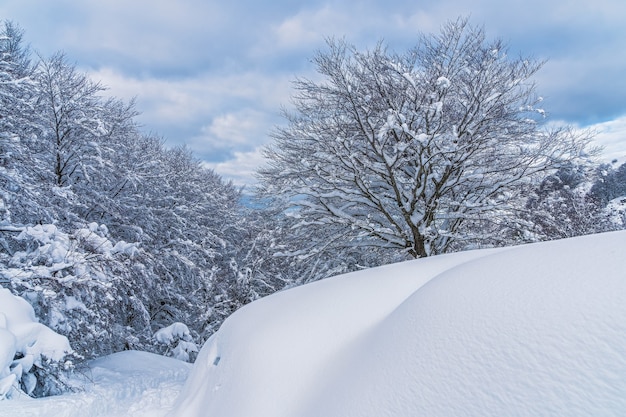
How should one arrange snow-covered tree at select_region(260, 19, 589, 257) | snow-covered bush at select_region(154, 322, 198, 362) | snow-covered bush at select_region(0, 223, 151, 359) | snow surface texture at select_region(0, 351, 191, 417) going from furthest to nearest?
snow-covered bush at select_region(154, 322, 198, 362) < snow-covered tree at select_region(260, 19, 589, 257) < snow-covered bush at select_region(0, 223, 151, 359) < snow surface texture at select_region(0, 351, 191, 417)

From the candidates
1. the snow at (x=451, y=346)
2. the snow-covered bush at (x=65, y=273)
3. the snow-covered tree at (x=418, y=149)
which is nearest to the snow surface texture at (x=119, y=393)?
the snow at (x=451, y=346)

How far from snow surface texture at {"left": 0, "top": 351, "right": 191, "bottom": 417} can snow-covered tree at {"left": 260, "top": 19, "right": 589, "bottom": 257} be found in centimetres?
426

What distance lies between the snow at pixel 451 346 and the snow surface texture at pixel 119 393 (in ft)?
2.18

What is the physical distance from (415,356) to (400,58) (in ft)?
27.9

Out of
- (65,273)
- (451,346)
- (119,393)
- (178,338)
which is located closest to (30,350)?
(119,393)

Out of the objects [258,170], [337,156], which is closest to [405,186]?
[337,156]

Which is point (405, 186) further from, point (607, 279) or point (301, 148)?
point (607, 279)

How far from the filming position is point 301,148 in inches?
339

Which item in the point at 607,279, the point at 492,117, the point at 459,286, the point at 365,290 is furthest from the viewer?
the point at 492,117

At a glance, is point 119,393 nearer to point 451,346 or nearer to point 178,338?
point 178,338

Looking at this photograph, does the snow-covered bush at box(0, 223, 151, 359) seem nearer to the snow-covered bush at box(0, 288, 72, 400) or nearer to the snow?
the snow-covered bush at box(0, 288, 72, 400)

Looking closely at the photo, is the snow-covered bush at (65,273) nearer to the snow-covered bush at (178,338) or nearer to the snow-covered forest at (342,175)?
the snow-covered forest at (342,175)

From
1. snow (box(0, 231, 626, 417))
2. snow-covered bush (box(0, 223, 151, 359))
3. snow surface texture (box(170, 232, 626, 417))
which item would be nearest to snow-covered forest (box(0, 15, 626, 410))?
snow-covered bush (box(0, 223, 151, 359))

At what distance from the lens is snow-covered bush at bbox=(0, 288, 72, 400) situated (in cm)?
413
